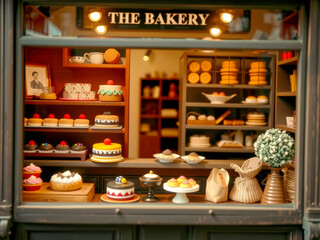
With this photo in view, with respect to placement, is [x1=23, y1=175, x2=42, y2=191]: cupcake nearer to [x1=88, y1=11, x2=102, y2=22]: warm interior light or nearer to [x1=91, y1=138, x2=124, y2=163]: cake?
[x1=91, y1=138, x2=124, y2=163]: cake

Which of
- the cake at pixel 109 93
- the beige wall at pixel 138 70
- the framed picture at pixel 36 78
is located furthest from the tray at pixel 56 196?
the beige wall at pixel 138 70

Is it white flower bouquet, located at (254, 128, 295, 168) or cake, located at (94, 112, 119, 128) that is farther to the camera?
cake, located at (94, 112, 119, 128)

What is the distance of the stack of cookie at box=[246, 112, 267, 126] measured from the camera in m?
5.41

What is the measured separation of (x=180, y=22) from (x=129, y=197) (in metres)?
1.87

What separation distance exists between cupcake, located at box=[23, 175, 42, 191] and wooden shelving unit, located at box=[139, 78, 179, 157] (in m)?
4.79

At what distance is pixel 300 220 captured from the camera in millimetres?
2707

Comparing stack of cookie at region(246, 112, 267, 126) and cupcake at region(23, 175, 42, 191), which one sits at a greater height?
stack of cookie at region(246, 112, 267, 126)

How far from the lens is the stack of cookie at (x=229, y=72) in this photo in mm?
5293

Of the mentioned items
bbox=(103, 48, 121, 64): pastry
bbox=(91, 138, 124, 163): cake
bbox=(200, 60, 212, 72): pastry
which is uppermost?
bbox=(200, 60, 212, 72): pastry

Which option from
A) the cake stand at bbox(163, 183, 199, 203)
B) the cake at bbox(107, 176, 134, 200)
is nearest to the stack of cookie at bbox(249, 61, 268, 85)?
the cake stand at bbox(163, 183, 199, 203)

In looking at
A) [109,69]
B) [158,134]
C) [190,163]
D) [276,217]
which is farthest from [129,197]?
[158,134]

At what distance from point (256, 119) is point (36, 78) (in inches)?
119

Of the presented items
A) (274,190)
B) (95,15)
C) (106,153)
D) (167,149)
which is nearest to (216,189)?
(274,190)

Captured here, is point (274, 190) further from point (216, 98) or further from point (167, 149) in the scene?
point (216, 98)
